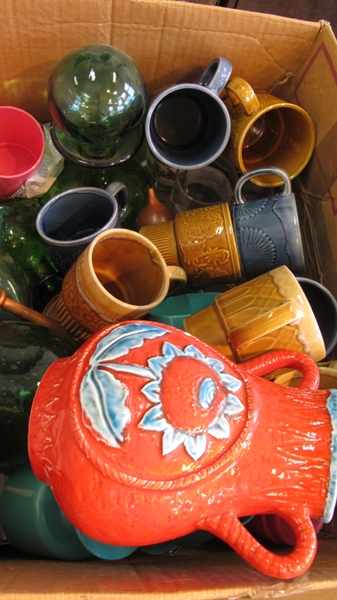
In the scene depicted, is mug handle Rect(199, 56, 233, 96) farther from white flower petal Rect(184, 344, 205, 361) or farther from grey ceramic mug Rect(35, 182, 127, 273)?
white flower petal Rect(184, 344, 205, 361)

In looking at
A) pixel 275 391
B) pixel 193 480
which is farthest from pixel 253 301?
pixel 193 480

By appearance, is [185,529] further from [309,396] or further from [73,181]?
[73,181]

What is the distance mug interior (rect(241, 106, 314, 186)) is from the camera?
0.88 m

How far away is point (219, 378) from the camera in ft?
1.65

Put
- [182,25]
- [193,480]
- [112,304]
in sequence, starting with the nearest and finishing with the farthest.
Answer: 1. [193,480]
2. [112,304]
3. [182,25]

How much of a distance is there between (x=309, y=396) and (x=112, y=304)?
24 cm

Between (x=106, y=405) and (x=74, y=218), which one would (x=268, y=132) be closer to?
(x=74, y=218)

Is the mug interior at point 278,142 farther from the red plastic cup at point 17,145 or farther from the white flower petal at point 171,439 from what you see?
the white flower petal at point 171,439

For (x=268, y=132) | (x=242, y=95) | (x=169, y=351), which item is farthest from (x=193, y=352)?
(x=268, y=132)

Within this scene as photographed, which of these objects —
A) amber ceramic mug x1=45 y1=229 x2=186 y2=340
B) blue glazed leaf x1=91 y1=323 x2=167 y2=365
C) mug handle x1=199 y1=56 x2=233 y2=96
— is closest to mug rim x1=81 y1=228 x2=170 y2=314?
amber ceramic mug x1=45 y1=229 x2=186 y2=340

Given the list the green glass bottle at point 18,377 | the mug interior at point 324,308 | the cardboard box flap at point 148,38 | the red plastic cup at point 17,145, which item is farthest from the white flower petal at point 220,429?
the cardboard box flap at point 148,38

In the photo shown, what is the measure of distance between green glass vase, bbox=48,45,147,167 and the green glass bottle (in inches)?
11.2

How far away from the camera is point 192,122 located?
863mm

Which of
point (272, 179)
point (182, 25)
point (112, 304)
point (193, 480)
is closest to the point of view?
point (193, 480)
